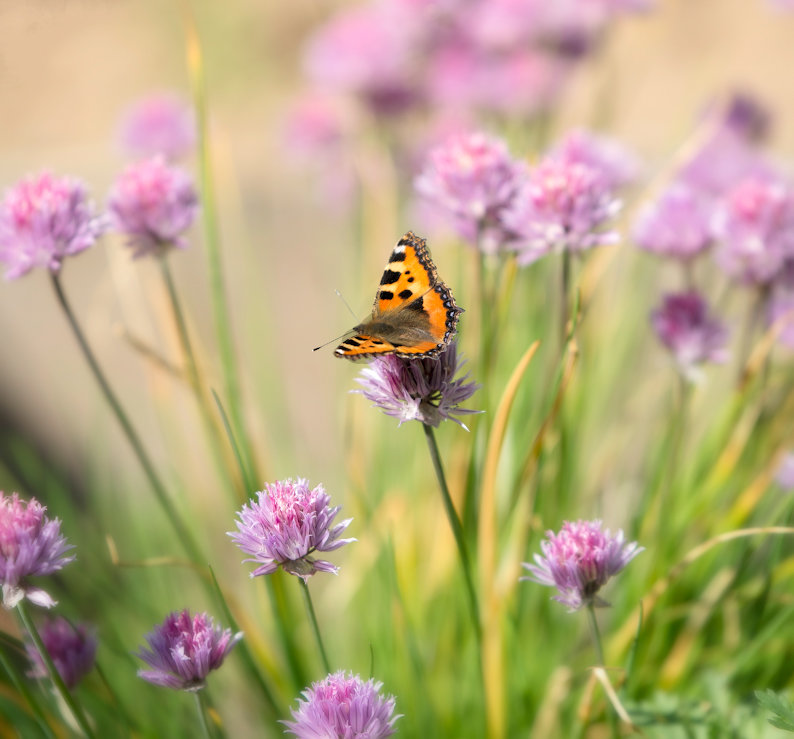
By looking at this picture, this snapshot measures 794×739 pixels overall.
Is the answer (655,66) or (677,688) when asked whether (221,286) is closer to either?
(677,688)

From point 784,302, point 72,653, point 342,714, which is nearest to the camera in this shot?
point 342,714

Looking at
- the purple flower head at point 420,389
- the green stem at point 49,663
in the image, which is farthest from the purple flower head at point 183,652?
the purple flower head at point 420,389

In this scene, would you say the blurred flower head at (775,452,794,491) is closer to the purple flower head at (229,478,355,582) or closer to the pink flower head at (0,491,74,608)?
the purple flower head at (229,478,355,582)

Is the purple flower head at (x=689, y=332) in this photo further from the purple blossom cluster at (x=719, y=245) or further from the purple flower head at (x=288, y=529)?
the purple flower head at (x=288, y=529)

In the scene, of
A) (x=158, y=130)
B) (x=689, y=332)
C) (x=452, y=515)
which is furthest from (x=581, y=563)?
(x=158, y=130)

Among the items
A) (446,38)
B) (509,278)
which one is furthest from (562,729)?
(446,38)

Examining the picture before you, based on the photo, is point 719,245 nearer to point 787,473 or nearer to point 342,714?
point 787,473

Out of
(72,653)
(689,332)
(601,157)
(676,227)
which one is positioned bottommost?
(72,653)
